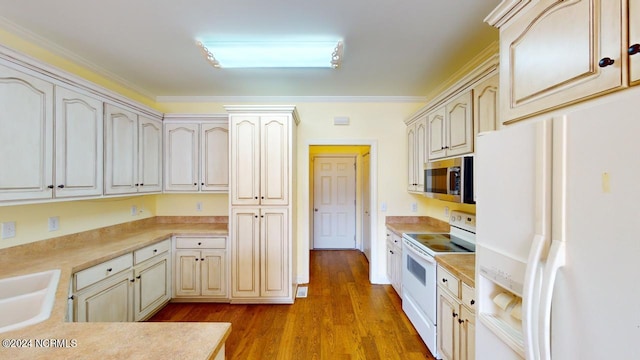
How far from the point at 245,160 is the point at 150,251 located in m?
1.36

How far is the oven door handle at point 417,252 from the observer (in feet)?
6.82

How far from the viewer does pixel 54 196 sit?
1.91 metres

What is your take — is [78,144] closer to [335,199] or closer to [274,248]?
[274,248]

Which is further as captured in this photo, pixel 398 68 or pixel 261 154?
pixel 261 154

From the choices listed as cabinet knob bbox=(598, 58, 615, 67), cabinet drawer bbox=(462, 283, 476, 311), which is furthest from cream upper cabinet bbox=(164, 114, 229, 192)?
cabinet knob bbox=(598, 58, 615, 67)

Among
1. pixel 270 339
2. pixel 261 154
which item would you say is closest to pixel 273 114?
pixel 261 154

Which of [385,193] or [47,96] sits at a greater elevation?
[47,96]

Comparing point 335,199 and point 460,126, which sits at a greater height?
point 460,126

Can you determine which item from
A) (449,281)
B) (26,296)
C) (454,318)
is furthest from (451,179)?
(26,296)

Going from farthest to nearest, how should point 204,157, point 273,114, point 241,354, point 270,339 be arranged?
point 204,157
point 273,114
point 270,339
point 241,354

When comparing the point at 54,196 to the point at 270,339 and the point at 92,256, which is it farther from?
the point at 270,339

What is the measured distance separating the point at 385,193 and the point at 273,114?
1.87 m

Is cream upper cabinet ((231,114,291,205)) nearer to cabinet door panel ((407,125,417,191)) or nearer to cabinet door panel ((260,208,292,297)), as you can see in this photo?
cabinet door panel ((260,208,292,297))

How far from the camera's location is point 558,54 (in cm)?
92
